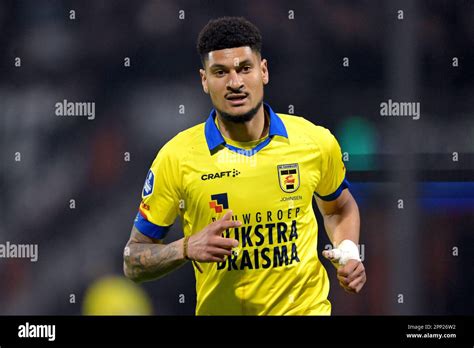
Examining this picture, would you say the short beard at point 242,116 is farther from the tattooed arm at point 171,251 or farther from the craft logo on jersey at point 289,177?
the tattooed arm at point 171,251

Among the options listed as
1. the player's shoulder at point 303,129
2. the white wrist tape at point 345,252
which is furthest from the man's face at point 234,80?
the white wrist tape at point 345,252

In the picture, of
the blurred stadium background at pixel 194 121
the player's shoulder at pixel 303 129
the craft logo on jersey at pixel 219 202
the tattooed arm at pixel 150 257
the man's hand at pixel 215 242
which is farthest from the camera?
the blurred stadium background at pixel 194 121

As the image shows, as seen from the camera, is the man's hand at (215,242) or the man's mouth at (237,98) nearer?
the man's hand at (215,242)

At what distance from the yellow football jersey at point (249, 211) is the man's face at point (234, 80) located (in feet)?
0.66

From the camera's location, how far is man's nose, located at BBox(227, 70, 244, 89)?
4.56 m

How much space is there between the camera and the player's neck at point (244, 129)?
185 inches

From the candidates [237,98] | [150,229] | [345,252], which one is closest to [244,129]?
[237,98]

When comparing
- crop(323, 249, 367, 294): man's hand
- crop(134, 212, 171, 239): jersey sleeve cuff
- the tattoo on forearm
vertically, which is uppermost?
crop(134, 212, 171, 239): jersey sleeve cuff

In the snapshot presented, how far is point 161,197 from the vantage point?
4664mm

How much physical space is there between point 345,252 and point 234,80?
3.64 ft

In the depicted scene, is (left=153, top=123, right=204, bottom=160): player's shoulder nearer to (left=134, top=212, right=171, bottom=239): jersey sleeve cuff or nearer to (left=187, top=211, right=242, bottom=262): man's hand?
(left=134, top=212, right=171, bottom=239): jersey sleeve cuff

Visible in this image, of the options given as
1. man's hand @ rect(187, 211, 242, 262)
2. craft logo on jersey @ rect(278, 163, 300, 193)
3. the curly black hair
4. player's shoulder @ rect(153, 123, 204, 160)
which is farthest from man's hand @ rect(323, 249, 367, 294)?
the curly black hair

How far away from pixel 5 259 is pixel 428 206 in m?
3.01

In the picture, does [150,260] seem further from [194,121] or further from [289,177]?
[194,121]
